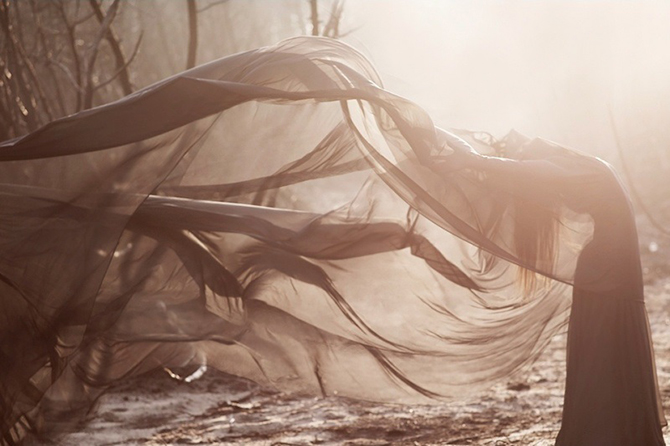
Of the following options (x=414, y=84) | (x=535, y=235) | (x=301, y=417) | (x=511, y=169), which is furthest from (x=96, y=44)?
(x=535, y=235)

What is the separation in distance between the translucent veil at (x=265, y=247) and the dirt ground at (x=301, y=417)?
2.23 ft

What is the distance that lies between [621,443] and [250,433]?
9.08 feet

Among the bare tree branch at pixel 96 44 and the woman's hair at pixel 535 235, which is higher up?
the bare tree branch at pixel 96 44

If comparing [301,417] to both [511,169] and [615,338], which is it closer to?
[615,338]

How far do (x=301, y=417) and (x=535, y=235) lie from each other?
9.28 ft

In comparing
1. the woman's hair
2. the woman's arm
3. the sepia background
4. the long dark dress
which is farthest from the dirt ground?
the woman's arm

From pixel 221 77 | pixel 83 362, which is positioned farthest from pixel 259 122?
pixel 83 362

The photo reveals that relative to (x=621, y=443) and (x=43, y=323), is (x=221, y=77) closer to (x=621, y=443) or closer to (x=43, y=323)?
(x=43, y=323)

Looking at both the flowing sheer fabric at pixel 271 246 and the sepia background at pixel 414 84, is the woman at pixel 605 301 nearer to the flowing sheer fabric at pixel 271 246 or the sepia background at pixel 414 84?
the flowing sheer fabric at pixel 271 246

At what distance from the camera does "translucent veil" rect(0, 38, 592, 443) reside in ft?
14.3

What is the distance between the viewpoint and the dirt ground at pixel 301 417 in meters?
6.00

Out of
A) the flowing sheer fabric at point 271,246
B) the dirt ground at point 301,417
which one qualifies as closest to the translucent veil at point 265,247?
the flowing sheer fabric at point 271,246

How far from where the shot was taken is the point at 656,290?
1330 cm

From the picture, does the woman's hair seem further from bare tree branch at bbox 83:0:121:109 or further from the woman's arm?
bare tree branch at bbox 83:0:121:109
